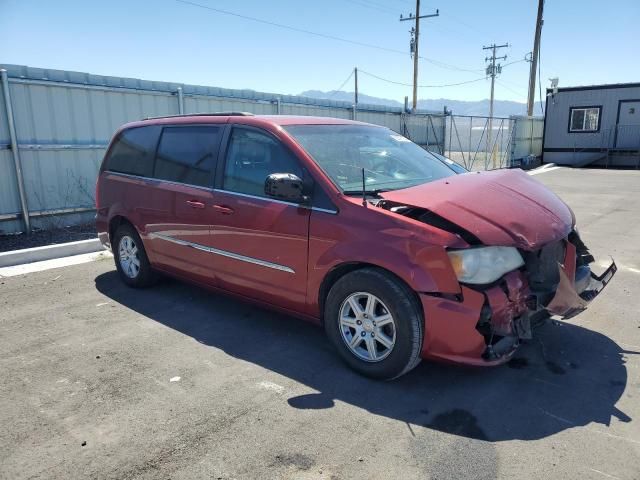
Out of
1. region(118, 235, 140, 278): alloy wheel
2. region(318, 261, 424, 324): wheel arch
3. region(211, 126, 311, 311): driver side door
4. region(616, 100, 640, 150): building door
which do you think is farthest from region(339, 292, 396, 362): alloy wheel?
region(616, 100, 640, 150): building door

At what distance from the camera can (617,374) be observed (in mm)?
3535

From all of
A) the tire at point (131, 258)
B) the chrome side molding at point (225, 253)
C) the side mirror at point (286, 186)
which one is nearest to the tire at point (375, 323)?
the chrome side molding at point (225, 253)

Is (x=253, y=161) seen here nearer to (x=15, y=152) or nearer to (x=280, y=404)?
(x=280, y=404)

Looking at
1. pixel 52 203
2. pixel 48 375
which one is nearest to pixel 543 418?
pixel 48 375

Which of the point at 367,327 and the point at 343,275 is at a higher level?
the point at 343,275

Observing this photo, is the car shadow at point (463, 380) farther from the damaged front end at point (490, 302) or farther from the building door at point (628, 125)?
the building door at point (628, 125)

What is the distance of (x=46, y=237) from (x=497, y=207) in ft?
22.6

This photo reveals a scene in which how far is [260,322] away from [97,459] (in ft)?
6.67

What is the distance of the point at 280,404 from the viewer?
3.19m

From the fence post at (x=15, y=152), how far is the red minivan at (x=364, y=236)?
12.5ft

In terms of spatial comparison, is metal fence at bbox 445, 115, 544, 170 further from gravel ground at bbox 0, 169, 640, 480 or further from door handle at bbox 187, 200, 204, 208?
gravel ground at bbox 0, 169, 640, 480

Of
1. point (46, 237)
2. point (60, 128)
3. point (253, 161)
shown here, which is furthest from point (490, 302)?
point (60, 128)

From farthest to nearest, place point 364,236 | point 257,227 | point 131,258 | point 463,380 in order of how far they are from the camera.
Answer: point 131,258
point 257,227
point 463,380
point 364,236

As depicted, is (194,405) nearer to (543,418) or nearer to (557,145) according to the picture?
(543,418)
